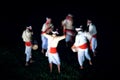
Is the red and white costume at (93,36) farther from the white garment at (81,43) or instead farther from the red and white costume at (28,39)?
the red and white costume at (28,39)

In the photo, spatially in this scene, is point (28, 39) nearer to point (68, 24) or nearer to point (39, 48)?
point (39, 48)

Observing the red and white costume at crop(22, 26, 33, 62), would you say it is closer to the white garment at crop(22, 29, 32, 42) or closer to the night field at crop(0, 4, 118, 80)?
the white garment at crop(22, 29, 32, 42)

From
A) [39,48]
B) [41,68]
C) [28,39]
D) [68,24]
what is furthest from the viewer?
[68,24]

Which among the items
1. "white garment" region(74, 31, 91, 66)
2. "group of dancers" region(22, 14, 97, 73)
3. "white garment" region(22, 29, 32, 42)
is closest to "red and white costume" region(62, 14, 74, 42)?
"group of dancers" region(22, 14, 97, 73)

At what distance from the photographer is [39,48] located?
29.8m

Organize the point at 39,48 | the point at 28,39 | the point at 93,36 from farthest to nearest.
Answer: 1. the point at 39,48
2. the point at 93,36
3. the point at 28,39

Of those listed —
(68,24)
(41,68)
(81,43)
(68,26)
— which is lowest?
Answer: (41,68)

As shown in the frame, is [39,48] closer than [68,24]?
Yes

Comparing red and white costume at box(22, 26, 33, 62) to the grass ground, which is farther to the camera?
red and white costume at box(22, 26, 33, 62)

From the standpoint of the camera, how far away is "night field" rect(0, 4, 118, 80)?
83.0 ft

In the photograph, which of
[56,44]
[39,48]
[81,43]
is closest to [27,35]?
[56,44]

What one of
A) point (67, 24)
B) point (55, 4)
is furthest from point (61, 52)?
point (55, 4)
